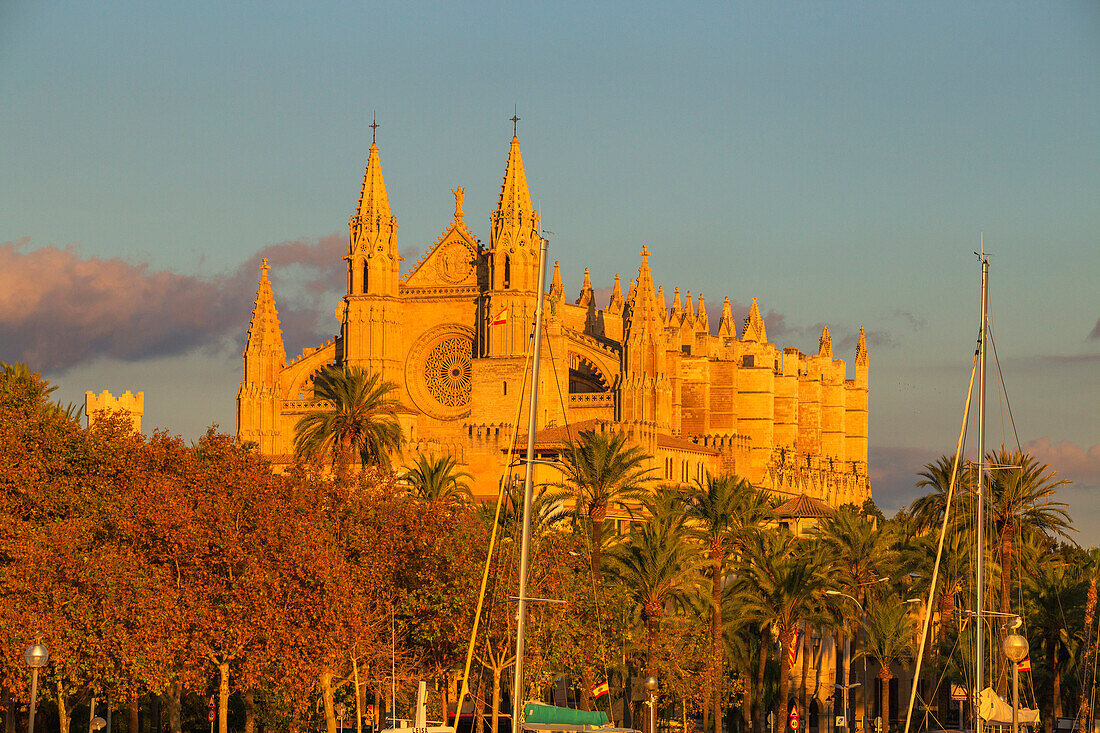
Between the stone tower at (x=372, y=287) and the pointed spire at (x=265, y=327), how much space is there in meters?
3.78

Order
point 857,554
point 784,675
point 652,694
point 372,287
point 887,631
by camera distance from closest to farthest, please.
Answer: point 652,694 < point 784,675 < point 857,554 < point 887,631 < point 372,287

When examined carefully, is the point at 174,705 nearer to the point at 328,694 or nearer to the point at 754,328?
the point at 328,694

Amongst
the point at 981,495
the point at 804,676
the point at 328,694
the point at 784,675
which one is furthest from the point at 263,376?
the point at 981,495

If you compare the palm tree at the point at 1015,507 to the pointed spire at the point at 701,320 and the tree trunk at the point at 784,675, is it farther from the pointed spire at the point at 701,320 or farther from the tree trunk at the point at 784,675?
the pointed spire at the point at 701,320

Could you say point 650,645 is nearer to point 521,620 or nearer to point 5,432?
point 5,432

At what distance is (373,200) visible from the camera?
4085 inches

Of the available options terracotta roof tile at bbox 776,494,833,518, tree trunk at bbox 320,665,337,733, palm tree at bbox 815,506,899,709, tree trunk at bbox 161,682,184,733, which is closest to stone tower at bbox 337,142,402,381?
terracotta roof tile at bbox 776,494,833,518

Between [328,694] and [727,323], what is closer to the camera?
[328,694]

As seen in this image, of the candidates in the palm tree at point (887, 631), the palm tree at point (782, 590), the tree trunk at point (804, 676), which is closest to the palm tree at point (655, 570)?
the palm tree at point (782, 590)

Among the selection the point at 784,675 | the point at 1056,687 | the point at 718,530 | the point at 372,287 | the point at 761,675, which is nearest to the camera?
the point at 784,675

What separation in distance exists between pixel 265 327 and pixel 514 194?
1658cm

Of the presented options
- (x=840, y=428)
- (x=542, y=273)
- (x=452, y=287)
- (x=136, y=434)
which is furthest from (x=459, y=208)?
(x=542, y=273)

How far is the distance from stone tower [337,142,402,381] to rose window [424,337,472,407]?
2.12 metres

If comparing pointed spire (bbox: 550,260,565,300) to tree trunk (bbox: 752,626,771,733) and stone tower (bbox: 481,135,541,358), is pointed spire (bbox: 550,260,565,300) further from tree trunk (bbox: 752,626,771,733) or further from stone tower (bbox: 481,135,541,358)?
tree trunk (bbox: 752,626,771,733)
